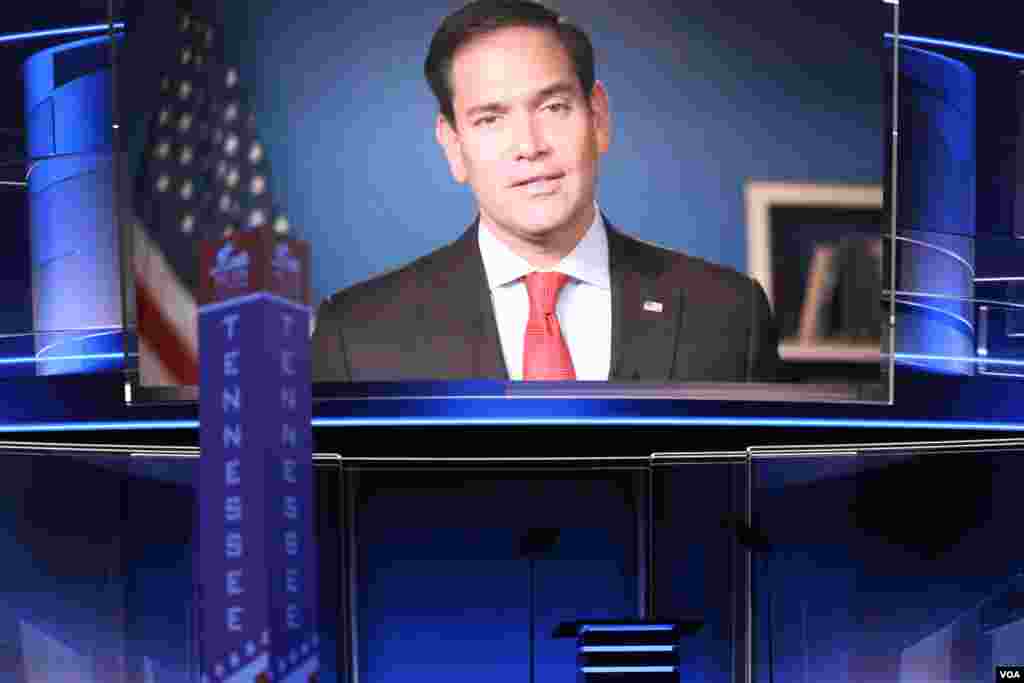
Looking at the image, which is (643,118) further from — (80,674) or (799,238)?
(80,674)

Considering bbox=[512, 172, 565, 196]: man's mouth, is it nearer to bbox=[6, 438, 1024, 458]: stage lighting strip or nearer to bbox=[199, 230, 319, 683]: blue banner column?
bbox=[6, 438, 1024, 458]: stage lighting strip

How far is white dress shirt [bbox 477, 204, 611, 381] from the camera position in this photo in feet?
21.0

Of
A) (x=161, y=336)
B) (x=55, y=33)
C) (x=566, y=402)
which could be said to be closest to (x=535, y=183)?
(x=566, y=402)

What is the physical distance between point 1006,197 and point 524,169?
208 cm

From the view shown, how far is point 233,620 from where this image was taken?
3289 mm

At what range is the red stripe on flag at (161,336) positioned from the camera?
630cm

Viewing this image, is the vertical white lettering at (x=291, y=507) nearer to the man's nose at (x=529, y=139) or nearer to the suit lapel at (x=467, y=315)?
the suit lapel at (x=467, y=315)

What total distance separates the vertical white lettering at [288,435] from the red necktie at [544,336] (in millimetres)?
2906

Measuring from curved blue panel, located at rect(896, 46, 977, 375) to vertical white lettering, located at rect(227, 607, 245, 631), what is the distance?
3.91 m

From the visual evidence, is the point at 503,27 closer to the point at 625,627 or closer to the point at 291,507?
the point at 625,627

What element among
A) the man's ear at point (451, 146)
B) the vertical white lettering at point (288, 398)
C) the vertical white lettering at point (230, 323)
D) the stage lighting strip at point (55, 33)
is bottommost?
the vertical white lettering at point (288, 398)

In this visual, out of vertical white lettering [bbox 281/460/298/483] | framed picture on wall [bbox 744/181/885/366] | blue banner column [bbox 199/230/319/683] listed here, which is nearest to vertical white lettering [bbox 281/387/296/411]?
blue banner column [bbox 199/230/319/683]

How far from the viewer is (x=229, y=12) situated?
6406mm

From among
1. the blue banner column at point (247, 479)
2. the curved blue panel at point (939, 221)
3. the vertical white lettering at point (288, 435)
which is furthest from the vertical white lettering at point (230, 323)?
the curved blue panel at point (939, 221)
